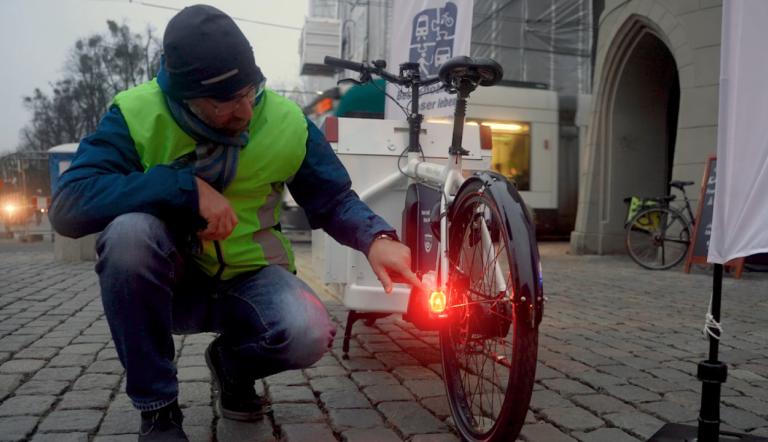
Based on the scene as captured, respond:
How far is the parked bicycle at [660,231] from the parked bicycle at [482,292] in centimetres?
649

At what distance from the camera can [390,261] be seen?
216 cm

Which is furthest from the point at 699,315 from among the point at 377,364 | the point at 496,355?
the point at 496,355

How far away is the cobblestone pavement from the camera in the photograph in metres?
2.54

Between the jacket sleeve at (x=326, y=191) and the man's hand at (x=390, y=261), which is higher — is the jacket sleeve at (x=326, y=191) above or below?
above

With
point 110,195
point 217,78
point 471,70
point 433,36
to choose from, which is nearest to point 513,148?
point 433,36

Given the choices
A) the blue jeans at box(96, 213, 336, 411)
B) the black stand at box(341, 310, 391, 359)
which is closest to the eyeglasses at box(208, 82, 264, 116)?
the blue jeans at box(96, 213, 336, 411)

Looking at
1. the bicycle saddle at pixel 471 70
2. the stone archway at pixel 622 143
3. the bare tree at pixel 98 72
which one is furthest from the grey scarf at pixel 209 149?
the bare tree at pixel 98 72

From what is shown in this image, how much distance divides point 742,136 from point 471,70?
1018 millimetres

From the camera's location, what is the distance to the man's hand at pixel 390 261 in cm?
214

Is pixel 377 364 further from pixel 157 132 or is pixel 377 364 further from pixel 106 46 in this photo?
pixel 106 46

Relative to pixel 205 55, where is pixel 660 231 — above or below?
below

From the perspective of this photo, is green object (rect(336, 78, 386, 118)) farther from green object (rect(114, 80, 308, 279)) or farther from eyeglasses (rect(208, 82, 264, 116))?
eyeglasses (rect(208, 82, 264, 116))

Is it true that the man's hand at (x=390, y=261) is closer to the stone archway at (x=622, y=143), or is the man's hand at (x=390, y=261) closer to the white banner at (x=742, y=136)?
the white banner at (x=742, y=136)

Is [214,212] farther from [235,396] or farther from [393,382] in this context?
[393,382]
